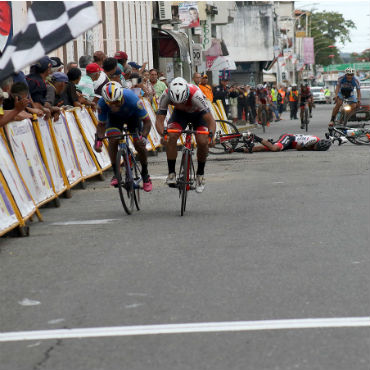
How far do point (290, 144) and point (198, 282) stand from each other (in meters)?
15.3

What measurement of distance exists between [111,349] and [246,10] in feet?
255

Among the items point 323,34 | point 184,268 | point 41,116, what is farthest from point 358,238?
Answer: point 323,34

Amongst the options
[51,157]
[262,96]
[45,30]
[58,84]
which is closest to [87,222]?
[51,157]

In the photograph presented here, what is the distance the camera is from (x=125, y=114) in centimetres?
1167

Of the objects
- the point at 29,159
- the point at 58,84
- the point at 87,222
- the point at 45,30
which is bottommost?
the point at 87,222

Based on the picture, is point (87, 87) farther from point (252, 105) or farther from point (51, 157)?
point (252, 105)

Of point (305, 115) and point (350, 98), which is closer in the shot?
point (350, 98)

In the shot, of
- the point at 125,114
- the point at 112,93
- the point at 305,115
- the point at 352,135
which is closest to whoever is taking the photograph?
the point at 112,93

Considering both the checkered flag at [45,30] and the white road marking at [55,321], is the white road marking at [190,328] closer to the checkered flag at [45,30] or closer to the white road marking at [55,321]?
the white road marking at [55,321]

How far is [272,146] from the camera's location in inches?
853

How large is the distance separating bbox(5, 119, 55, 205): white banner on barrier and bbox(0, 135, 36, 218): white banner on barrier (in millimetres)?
385

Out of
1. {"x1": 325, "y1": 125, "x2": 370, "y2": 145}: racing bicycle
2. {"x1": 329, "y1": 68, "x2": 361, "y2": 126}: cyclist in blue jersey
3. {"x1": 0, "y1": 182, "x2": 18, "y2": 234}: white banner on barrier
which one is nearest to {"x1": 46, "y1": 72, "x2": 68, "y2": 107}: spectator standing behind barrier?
{"x1": 0, "y1": 182, "x2": 18, "y2": 234}: white banner on barrier

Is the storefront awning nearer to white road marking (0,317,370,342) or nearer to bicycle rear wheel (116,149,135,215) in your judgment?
bicycle rear wheel (116,149,135,215)

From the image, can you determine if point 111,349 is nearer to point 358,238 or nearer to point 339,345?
point 339,345
